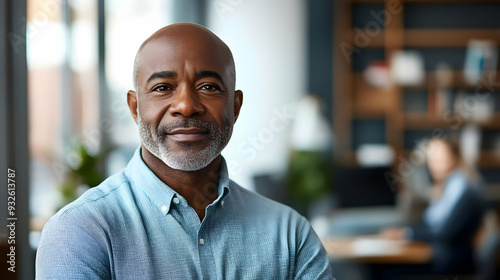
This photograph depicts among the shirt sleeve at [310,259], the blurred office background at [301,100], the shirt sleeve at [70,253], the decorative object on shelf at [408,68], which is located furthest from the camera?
the decorative object on shelf at [408,68]

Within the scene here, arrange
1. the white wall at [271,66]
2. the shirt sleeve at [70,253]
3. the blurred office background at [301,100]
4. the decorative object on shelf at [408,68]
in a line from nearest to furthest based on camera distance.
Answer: the shirt sleeve at [70,253] → the blurred office background at [301,100] → the white wall at [271,66] → the decorative object on shelf at [408,68]

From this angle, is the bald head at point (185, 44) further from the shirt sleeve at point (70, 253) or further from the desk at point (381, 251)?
the desk at point (381, 251)

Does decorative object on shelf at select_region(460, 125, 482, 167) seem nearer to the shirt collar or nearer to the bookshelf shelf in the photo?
the bookshelf shelf

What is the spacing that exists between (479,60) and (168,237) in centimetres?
297

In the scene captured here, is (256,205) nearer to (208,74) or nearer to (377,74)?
(208,74)

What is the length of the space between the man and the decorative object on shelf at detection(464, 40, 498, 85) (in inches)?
110

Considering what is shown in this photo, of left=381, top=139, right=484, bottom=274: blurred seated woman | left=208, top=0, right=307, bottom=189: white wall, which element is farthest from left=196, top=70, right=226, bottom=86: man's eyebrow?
left=381, top=139, right=484, bottom=274: blurred seated woman

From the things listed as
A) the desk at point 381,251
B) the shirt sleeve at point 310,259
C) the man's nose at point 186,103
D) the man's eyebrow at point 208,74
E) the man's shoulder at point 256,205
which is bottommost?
the desk at point 381,251

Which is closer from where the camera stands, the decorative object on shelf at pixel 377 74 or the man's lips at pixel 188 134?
the man's lips at pixel 188 134

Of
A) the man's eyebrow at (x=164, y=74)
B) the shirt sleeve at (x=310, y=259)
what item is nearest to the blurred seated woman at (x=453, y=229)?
the shirt sleeve at (x=310, y=259)

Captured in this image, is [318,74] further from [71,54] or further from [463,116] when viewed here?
[71,54]

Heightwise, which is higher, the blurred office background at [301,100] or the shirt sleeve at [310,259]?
the blurred office background at [301,100]

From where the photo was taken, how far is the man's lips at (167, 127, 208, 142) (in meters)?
0.70

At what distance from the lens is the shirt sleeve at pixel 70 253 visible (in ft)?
2.13
